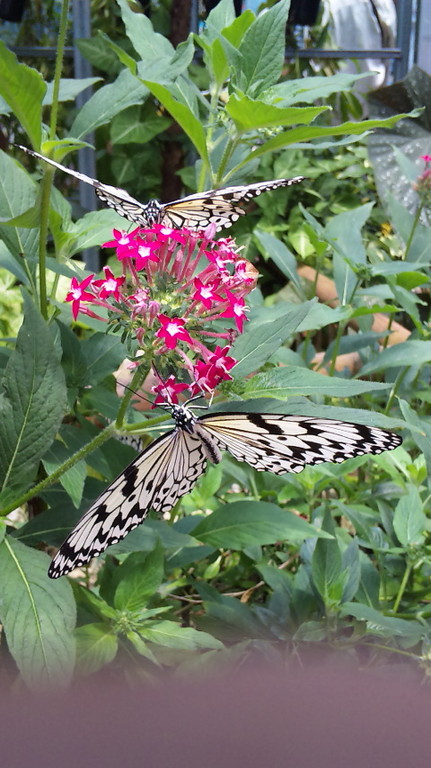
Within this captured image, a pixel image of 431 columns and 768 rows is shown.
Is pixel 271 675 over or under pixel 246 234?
over

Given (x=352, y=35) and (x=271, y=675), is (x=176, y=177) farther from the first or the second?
(x=271, y=675)

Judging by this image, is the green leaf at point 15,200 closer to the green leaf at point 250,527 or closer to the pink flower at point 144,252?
the pink flower at point 144,252

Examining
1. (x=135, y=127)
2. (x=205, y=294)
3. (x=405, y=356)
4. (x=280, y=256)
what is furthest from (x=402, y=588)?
(x=135, y=127)

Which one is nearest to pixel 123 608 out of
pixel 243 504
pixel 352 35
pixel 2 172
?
pixel 243 504

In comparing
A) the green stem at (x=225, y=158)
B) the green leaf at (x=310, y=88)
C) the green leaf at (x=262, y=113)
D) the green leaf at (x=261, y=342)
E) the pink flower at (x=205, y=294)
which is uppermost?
the green leaf at (x=310, y=88)

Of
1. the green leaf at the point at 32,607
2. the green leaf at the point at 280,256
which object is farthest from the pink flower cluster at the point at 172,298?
the green leaf at the point at 280,256
